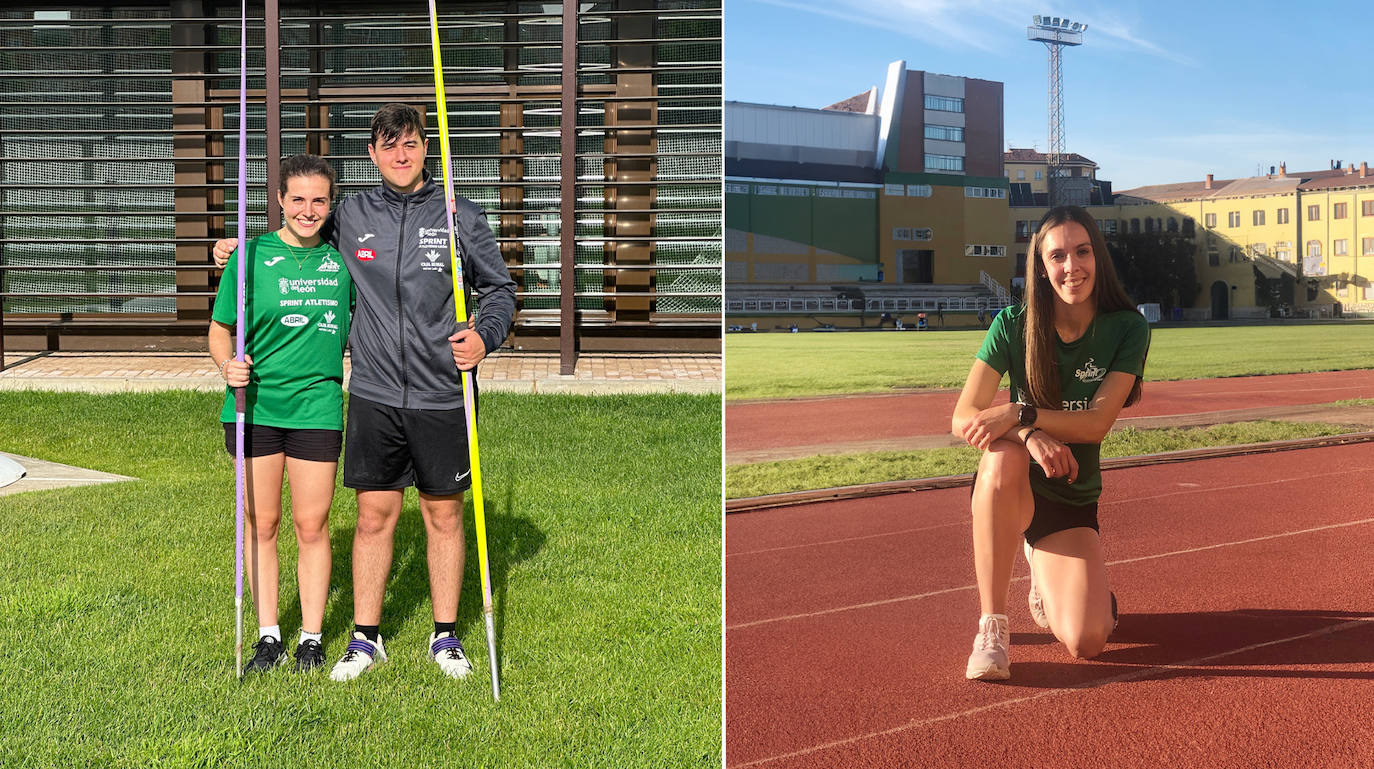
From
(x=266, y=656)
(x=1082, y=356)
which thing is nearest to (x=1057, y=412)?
(x=1082, y=356)

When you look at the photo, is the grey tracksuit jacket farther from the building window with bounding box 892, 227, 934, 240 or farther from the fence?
the fence

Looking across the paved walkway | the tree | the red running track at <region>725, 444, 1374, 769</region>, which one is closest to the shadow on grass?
the red running track at <region>725, 444, 1374, 769</region>

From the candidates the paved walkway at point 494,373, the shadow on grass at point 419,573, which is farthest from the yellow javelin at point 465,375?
the paved walkway at point 494,373

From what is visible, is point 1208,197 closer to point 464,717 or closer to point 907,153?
point 907,153

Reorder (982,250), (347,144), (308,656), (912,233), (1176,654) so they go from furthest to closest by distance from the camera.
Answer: (347,144) < (308,656) < (1176,654) < (912,233) < (982,250)

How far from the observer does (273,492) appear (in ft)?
12.1

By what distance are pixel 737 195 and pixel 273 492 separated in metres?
2.00

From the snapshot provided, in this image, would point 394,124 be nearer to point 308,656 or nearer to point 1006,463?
point 308,656

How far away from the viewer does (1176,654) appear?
250 cm

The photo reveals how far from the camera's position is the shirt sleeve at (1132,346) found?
216cm

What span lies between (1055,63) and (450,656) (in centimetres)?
254

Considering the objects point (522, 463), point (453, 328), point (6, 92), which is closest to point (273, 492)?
point (453, 328)

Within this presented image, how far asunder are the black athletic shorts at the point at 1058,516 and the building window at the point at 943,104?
0.84 meters

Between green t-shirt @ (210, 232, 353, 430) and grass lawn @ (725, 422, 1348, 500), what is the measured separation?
1.65 metres
